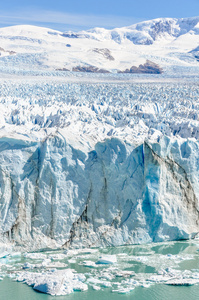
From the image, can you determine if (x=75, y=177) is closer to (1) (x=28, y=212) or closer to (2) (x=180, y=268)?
(1) (x=28, y=212)

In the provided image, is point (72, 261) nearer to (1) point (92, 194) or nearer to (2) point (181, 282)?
(1) point (92, 194)

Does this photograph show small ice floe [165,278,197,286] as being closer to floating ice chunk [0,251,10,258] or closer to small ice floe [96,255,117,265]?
small ice floe [96,255,117,265]

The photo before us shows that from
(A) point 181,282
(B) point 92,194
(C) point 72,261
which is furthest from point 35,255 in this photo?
(A) point 181,282

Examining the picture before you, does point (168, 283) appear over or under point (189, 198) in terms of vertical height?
under

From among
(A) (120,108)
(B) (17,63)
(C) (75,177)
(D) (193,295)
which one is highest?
(B) (17,63)

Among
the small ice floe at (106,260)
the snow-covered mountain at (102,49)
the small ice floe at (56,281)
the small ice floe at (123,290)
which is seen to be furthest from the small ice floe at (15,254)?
the snow-covered mountain at (102,49)

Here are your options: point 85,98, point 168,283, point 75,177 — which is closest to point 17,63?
point 85,98

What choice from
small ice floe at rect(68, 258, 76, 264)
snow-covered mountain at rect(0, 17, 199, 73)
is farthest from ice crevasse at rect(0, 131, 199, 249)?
snow-covered mountain at rect(0, 17, 199, 73)

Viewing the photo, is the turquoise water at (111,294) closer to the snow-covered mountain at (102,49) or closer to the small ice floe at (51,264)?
the small ice floe at (51,264)

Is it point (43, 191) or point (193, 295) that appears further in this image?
point (43, 191)
